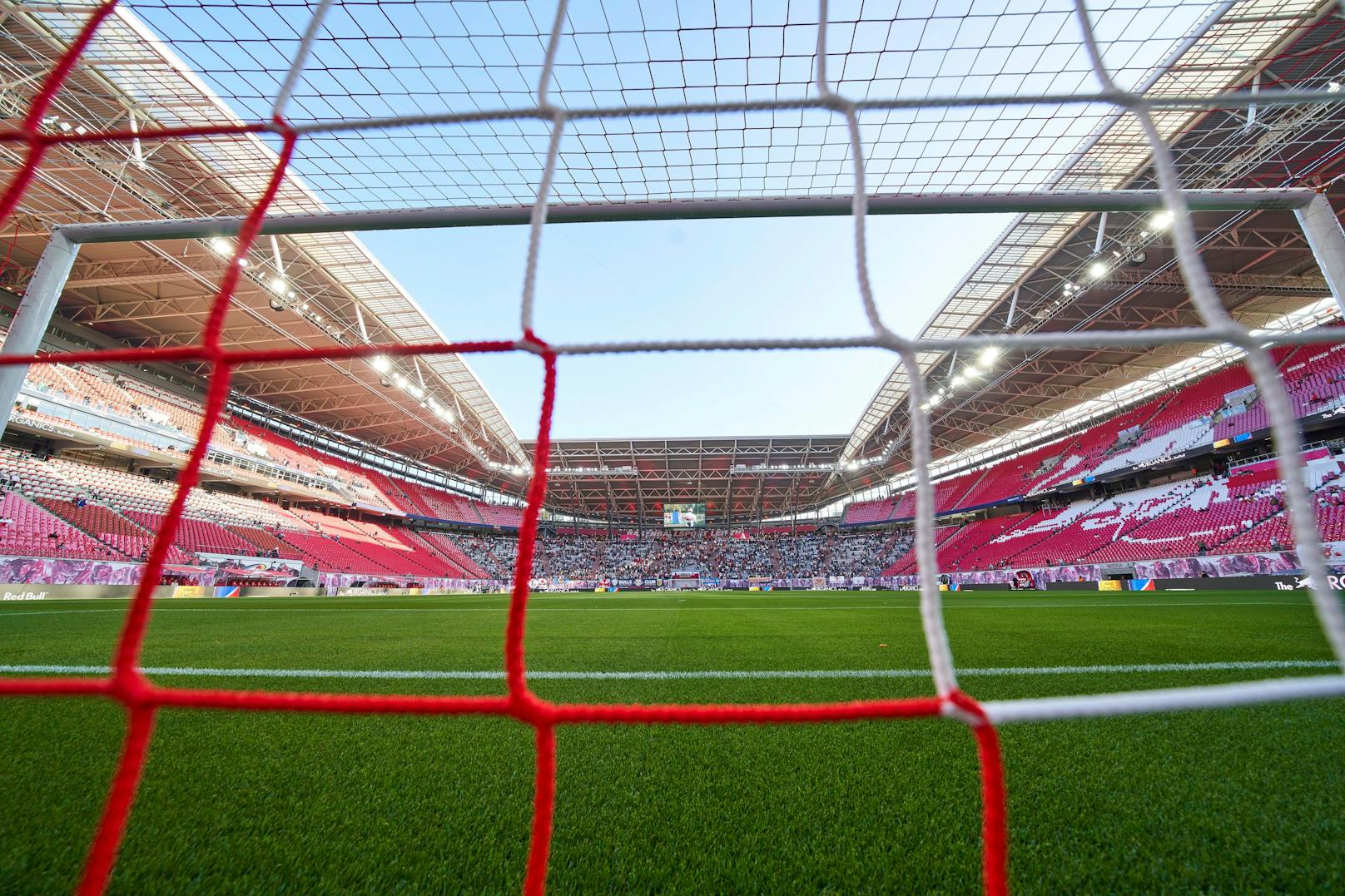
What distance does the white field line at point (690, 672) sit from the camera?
2.58 m

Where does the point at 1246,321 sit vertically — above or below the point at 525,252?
above

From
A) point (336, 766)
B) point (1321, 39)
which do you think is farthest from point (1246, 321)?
point (336, 766)

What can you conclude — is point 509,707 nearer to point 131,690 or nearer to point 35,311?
point 131,690

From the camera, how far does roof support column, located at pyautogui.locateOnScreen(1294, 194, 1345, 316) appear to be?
2.01 meters

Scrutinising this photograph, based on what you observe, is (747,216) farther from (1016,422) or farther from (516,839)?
(1016,422)

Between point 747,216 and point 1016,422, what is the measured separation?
24772mm

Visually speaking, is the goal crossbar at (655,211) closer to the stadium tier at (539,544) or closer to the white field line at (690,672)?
the white field line at (690,672)

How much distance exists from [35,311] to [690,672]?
134 inches

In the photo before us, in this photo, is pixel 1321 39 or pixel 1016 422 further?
pixel 1016 422

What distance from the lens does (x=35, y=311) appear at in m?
2.27

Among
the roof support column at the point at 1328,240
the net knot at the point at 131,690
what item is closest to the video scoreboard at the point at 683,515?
the roof support column at the point at 1328,240

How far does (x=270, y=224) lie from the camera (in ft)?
7.79

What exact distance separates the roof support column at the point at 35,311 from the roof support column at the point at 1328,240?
492cm

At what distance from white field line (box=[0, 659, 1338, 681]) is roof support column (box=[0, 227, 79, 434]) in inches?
52.5
